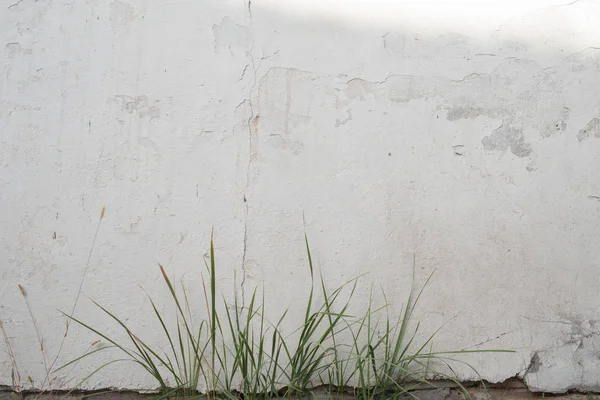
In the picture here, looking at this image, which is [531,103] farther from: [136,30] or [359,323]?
[136,30]

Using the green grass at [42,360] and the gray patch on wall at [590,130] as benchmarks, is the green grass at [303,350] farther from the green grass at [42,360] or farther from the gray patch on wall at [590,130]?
the gray patch on wall at [590,130]

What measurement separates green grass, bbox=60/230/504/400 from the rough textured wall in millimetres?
66

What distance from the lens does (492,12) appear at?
255cm

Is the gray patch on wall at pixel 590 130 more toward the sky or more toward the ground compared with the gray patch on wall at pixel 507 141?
more toward the sky

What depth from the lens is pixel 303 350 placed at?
7.93 feet

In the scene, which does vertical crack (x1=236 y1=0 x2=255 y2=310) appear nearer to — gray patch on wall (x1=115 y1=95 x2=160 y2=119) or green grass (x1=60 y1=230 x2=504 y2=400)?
green grass (x1=60 y1=230 x2=504 y2=400)

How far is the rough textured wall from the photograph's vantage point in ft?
8.05

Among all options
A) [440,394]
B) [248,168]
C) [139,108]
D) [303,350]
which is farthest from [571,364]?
[139,108]

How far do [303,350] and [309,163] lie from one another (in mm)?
807

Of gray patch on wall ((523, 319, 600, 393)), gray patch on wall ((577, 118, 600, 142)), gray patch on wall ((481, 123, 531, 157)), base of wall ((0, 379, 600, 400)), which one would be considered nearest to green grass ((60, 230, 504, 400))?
base of wall ((0, 379, 600, 400))

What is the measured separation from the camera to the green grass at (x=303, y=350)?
7.74 feet

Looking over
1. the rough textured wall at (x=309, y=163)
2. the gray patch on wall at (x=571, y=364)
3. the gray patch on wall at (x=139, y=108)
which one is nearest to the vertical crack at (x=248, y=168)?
the rough textured wall at (x=309, y=163)

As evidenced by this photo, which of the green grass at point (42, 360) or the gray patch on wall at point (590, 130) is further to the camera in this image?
the gray patch on wall at point (590, 130)

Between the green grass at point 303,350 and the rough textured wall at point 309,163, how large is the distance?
66 mm
